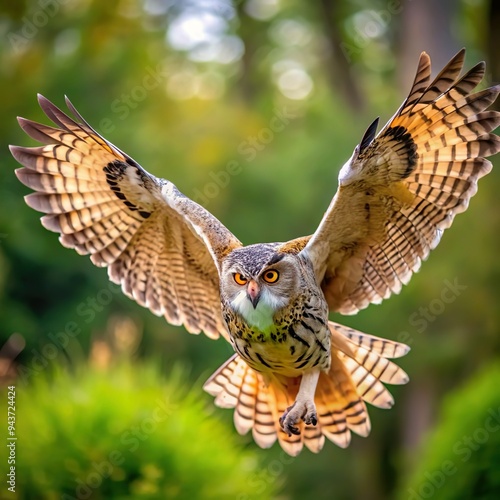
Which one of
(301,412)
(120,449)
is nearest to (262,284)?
(301,412)

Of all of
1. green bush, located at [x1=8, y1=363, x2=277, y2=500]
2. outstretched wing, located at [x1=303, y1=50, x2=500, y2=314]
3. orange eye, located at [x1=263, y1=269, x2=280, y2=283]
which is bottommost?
green bush, located at [x1=8, y1=363, x2=277, y2=500]

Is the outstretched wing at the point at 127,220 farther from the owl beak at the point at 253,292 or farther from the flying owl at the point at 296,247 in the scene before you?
the owl beak at the point at 253,292

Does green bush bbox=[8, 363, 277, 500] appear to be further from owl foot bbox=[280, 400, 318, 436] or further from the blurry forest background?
owl foot bbox=[280, 400, 318, 436]

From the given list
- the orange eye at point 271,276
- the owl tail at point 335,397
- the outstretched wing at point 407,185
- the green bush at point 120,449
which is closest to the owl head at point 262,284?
the orange eye at point 271,276

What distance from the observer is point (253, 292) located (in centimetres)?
468

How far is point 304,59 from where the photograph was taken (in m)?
21.7

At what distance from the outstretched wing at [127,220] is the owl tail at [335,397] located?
59cm

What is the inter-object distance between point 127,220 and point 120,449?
7.28ft

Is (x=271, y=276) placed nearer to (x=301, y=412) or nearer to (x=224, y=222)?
(x=301, y=412)

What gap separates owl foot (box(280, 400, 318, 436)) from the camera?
16.2 feet

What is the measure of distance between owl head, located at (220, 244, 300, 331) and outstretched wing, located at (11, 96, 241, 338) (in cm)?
57

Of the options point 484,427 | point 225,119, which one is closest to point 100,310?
point 225,119

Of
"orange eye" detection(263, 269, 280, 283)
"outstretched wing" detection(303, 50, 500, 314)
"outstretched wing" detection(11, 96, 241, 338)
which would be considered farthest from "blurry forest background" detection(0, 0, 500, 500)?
"orange eye" detection(263, 269, 280, 283)

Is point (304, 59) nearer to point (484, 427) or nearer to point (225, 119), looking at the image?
point (225, 119)
